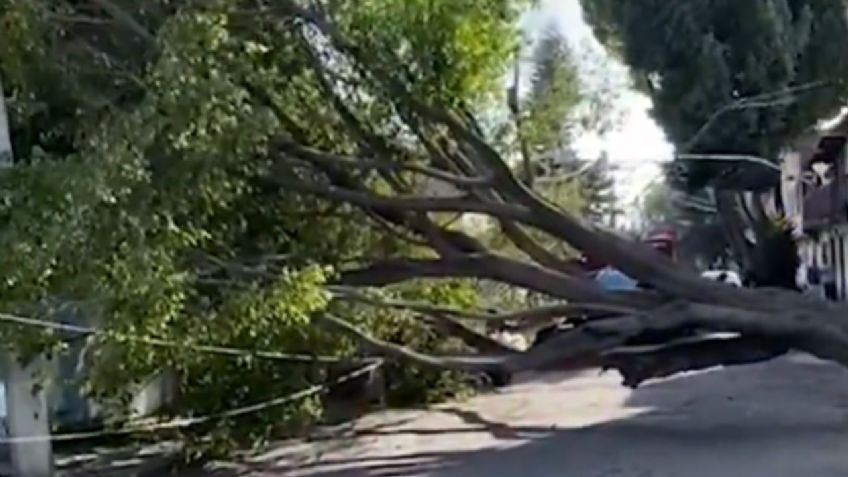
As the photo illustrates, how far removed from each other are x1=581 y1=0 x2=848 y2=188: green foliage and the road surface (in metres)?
4.37

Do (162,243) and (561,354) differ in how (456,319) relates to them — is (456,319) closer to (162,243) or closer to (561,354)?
(561,354)

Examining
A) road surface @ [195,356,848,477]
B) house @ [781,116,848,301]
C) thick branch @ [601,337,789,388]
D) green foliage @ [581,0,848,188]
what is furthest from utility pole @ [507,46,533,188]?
house @ [781,116,848,301]

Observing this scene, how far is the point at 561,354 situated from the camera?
16.6m

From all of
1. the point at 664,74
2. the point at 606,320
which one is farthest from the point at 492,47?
the point at 664,74

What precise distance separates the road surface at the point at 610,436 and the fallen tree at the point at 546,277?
3.09ft

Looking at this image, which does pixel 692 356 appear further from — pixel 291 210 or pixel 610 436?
pixel 291 210

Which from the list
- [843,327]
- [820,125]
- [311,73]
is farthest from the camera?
[820,125]

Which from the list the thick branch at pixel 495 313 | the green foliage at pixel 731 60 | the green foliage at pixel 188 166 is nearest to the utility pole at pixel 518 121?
the green foliage at pixel 188 166

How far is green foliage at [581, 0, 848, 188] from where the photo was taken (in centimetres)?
2291

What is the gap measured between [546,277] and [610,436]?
2055 millimetres

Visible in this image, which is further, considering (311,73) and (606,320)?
(606,320)

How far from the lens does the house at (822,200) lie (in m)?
35.9

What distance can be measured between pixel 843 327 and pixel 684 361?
1.92 meters

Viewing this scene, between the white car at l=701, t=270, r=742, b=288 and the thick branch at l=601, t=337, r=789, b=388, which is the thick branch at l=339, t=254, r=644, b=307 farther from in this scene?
the white car at l=701, t=270, r=742, b=288
